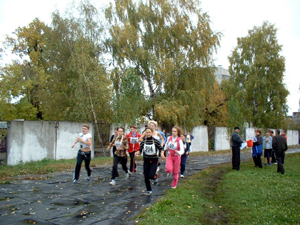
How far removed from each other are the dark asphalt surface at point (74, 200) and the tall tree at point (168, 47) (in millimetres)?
16096

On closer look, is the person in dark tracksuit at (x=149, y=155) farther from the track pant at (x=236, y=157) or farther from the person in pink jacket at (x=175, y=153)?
the track pant at (x=236, y=157)

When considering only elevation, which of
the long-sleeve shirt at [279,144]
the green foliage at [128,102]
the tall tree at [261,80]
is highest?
the tall tree at [261,80]

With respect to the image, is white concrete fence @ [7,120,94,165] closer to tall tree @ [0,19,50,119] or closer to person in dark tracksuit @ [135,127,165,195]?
person in dark tracksuit @ [135,127,165,195]

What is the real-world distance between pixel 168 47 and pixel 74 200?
21.9 meters

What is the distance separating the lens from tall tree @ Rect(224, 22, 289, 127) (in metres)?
44.5

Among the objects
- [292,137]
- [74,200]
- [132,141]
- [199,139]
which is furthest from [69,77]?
[292,137]

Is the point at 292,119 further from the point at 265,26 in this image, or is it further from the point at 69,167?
the point at 69,167

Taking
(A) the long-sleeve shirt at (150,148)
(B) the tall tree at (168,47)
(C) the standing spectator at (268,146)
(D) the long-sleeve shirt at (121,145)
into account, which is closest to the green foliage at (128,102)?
(B) the tall tree at (168,47)

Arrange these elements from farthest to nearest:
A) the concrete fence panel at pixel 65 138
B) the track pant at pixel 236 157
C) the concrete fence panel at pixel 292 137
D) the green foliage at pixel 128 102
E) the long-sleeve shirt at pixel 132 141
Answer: the concrete fence panel at pixel 292 137 < the green foliage at pixel 128 102 < the concrete fence panel at pixel 65 138 < the track pant at pixel 236 157 < the long-sleeve shirt at pixel 132 141

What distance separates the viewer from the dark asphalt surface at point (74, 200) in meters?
6.26

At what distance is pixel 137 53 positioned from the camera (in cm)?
2594

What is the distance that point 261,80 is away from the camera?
4388 cm

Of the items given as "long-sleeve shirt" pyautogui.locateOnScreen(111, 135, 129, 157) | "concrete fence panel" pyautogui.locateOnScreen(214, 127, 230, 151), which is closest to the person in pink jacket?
"long-sleeve shirt" pyautogui.locateOnScreen(111, 135, 129, 157)

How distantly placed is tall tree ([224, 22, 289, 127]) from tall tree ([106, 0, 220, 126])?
60.4 ft
